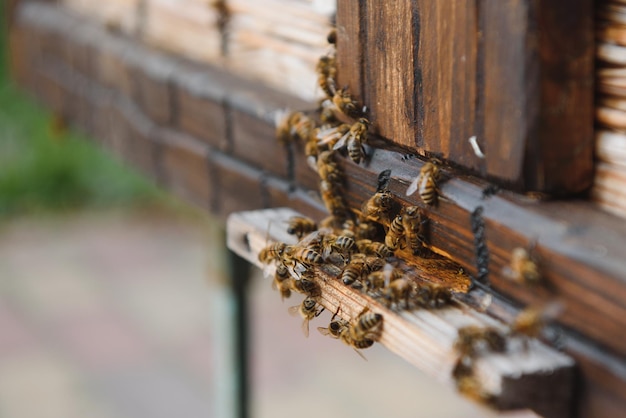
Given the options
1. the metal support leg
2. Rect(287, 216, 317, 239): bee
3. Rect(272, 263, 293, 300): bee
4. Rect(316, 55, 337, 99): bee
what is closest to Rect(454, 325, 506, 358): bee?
Rect(272, 263, 293, 300): bee

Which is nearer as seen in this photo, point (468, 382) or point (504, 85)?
point (468, 382)

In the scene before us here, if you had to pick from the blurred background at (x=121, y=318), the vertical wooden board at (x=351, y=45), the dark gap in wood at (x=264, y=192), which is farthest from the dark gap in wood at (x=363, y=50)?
the blurred background at (x=121, y=318)

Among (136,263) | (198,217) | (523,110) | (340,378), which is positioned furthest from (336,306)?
(198,217)

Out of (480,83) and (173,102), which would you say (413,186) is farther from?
(173,102)

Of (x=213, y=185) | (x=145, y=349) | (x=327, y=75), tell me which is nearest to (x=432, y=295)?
(x=327, y=75)

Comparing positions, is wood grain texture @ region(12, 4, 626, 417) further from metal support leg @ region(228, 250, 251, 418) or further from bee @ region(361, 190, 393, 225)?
metal support leg @ region(228, 250, 251, 418)

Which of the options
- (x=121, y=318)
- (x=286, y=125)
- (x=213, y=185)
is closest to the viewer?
(x=286, y=125)

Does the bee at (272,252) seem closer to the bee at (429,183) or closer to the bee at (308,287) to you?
the bee at (308,287)
